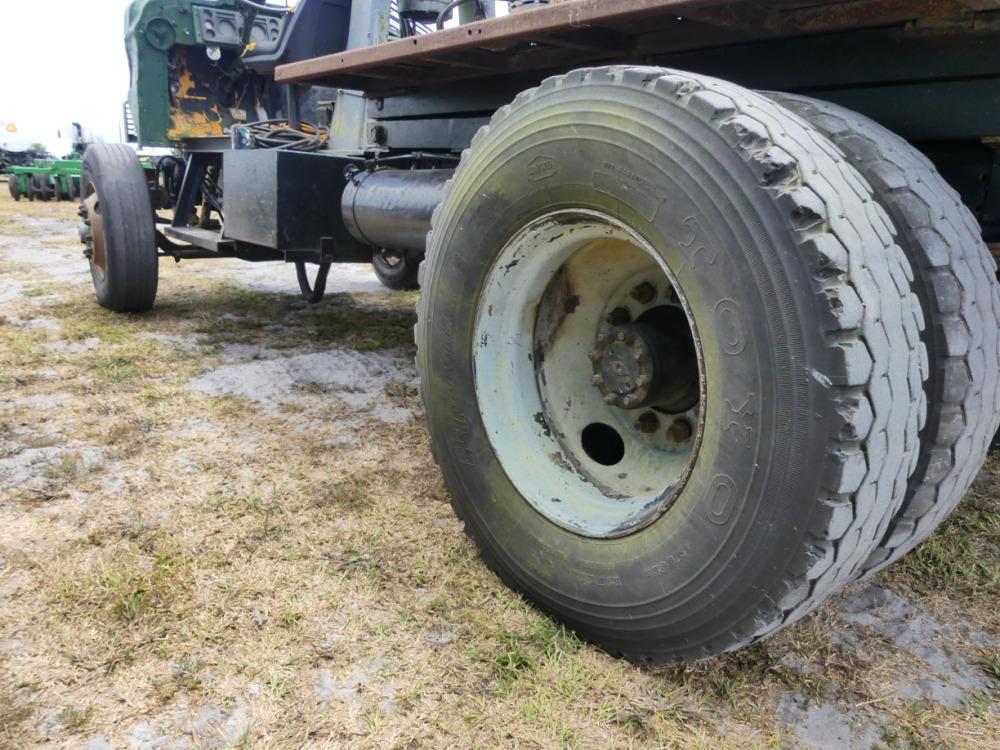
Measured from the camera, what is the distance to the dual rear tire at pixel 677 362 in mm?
1232

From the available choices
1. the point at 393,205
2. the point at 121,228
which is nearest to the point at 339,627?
the point at 393,205

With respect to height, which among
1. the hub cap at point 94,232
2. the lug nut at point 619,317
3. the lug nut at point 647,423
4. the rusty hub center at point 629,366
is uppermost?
the lug nut at point 619,317

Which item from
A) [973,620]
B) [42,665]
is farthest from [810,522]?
[42,665]

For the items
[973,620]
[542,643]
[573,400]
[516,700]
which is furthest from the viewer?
[573,400]

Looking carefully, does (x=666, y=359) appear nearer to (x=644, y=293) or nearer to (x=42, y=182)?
Result: (x=644, y=293)

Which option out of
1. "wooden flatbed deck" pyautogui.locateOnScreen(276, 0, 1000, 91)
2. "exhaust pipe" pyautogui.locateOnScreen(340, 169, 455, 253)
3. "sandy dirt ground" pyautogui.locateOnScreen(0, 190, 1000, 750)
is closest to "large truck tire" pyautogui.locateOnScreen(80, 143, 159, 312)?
"sandy dirt ground" pyautogui.locateOnScreen(0, 190, 1000, 750)

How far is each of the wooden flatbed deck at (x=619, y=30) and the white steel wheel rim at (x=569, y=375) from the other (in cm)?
51

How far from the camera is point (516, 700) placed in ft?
4.91

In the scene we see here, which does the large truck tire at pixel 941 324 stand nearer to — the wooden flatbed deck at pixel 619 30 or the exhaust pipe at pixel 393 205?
the wooden flatbed deck at pixel 619 30

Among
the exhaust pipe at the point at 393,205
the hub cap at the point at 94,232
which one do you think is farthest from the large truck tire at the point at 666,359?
the hub cap at the point at 94,232

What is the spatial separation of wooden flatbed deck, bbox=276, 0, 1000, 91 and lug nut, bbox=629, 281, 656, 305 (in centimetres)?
61

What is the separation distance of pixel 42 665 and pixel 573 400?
4.20 ft

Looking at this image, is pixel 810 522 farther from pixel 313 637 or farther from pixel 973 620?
pixel 313 637

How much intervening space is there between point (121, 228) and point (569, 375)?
11.5ft
